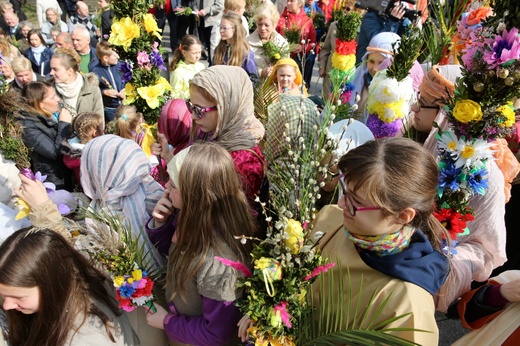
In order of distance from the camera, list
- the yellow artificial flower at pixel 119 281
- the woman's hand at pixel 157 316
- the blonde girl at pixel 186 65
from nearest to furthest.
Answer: the yellow artificial flower at pixel 119 281 < the woman's hand at pixel 157 316 < the blonde girl at pixel 186 65

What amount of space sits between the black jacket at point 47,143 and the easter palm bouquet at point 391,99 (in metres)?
2.58

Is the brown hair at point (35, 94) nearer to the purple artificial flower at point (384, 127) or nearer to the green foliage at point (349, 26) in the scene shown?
the purple artificial flower at point (384, 127)

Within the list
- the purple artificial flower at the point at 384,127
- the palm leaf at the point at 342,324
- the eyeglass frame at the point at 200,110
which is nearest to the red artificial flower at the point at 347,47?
the purple artificial flower at the point at 384,127

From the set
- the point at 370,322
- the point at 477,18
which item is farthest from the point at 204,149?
the point at 477,18

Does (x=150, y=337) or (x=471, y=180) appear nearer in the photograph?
(x=471, y=180)

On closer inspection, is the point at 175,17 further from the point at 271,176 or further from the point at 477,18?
the point at 271,176

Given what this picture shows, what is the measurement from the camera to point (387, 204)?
136 cm

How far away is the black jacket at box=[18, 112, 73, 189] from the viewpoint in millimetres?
3359

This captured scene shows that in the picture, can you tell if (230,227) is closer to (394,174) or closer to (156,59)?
(394,174)

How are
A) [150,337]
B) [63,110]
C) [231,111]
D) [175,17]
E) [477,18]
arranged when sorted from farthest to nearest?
[175,17] < [63,110] < [231,111] < [477,18] < [150,337]

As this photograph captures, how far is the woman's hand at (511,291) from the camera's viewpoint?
1518mm

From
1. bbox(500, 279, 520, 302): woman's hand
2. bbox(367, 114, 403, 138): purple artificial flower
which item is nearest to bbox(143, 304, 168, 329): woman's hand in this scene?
bbox(500, 279, 520, 302): woman's hand

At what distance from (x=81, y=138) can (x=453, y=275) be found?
2904 millimetres

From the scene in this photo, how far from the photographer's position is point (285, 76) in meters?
3.77
